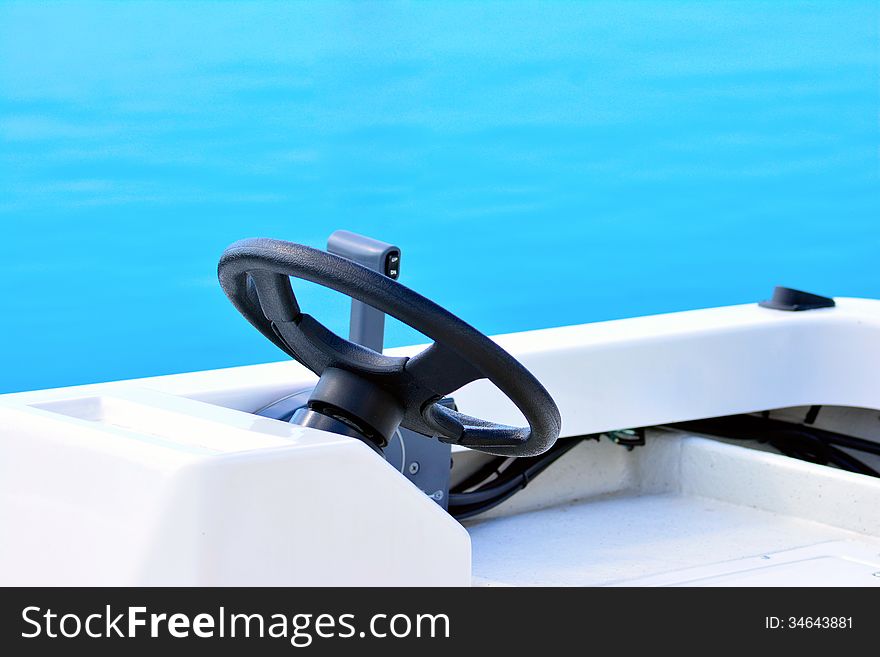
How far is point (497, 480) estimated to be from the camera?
168cm

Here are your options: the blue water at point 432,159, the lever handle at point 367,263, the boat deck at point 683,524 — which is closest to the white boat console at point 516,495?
the boat deck at point 683,524

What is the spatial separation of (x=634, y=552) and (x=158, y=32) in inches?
520

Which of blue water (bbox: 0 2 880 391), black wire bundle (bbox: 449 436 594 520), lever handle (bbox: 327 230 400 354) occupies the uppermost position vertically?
blue water (bbox: 0 2 880 391)

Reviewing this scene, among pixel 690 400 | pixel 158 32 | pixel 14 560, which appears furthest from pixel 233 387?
pixel 158 32

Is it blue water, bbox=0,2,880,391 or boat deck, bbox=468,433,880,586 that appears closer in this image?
boat deck, bbox=468,433,880,586

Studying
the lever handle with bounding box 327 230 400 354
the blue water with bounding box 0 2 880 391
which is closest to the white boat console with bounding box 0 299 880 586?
the lever handle with bounding box 327 230 400 354

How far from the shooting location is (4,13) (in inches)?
535

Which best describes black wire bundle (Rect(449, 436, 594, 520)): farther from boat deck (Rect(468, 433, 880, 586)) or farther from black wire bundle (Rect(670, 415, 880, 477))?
black wire bundle (Rect(670, 415, 880, 477))

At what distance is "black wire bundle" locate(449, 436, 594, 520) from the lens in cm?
165

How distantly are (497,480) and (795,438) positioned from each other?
447mm

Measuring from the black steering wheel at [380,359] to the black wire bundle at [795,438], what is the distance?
0.87 meters

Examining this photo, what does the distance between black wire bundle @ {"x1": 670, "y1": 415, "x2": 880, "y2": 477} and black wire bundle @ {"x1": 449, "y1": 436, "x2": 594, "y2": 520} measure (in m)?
0.26

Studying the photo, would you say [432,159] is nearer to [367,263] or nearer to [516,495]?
[516,495]

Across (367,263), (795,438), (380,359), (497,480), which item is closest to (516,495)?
(497,480)
